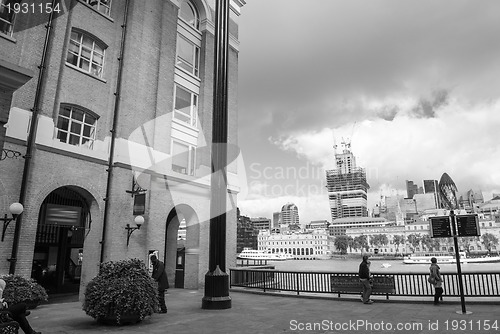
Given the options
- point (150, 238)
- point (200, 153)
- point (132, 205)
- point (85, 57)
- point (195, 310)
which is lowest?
point (195, 310)

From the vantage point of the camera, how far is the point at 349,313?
10.8 metres

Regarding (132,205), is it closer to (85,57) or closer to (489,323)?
(85,57)

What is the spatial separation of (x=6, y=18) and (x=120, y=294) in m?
12.0

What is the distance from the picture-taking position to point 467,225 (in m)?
11.1

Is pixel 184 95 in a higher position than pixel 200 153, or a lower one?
higher

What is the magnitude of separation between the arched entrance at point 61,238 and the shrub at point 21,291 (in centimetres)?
337

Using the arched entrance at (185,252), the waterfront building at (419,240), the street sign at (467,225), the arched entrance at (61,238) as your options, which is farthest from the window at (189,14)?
the waterfront building at (419,240)

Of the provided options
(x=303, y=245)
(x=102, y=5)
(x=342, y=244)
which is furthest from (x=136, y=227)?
(x=342, y=244)

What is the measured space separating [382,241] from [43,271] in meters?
185

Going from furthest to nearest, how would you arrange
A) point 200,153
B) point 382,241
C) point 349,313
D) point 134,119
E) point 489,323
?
1. point 382,241
2. point 200,153
3. point 134,119
4. point 349,313
5. point 489,323

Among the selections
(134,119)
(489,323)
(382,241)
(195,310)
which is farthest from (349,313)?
(382,241)

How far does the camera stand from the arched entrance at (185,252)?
19125 mm

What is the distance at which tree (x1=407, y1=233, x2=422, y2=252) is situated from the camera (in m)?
164

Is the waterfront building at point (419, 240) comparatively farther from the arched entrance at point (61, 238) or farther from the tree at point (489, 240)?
the arched entrance at point (61, 238)
